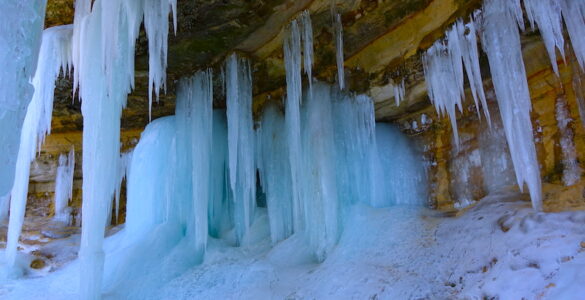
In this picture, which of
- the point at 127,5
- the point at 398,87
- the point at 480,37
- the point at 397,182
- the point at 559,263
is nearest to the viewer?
the point at 559,263

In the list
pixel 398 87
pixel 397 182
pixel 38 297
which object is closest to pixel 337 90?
pixel 398 87

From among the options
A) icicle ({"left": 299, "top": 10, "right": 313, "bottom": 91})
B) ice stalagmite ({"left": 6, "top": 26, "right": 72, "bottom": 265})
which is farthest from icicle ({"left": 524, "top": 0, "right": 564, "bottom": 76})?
ice stalagmite ({"left": 6, "top": 26, "right": 72, "bottom": 265})

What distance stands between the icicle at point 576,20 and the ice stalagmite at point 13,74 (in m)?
4.87

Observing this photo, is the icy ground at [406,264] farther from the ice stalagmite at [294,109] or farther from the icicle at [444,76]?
the icicle at [444,76]

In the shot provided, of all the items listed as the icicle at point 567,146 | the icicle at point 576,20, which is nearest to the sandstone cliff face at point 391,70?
the icicle at point 567,146

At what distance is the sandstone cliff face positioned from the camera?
19.3ft

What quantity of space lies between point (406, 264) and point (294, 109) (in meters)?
2.46

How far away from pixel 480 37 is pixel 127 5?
13.0 ft

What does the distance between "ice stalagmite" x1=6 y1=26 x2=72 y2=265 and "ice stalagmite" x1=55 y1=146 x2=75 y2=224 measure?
8.00 ft

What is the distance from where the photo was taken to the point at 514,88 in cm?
540

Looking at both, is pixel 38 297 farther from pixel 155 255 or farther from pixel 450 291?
pixel 450 291

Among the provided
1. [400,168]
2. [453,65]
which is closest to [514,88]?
[453,65]

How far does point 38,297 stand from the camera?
6625mm

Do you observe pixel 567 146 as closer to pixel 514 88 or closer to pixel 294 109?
pixel 514 88
